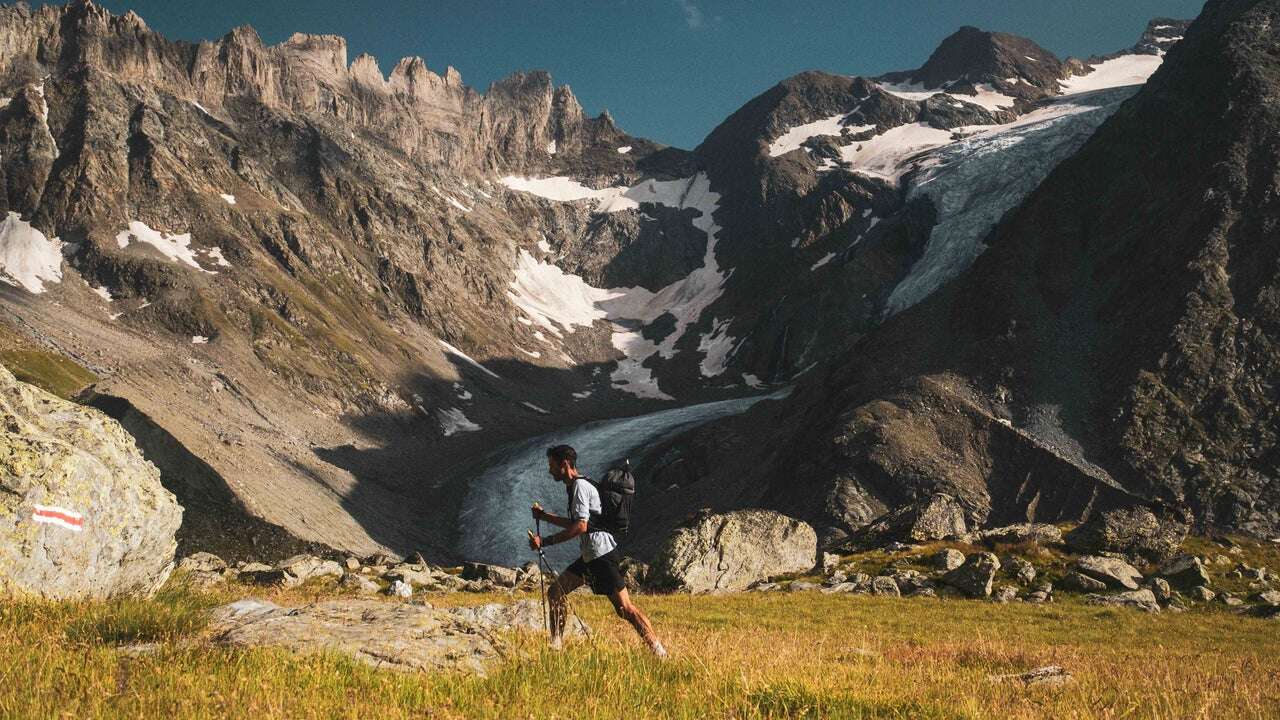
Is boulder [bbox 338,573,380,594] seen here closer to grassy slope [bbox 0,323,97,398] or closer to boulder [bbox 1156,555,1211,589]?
boulder [bbox 1156,555,1211,589]

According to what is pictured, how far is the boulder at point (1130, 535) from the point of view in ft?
117

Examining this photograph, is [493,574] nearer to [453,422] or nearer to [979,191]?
[453,422]

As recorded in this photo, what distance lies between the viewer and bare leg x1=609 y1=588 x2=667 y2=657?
9066 mm

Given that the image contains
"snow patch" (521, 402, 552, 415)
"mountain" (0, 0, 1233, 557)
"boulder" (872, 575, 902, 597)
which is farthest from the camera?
"snow patch" (521, 402, 552, 415)

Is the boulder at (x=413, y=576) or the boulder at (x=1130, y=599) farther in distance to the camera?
the boulder at (x=413, y=576)

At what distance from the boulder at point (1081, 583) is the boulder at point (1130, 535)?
4691mm

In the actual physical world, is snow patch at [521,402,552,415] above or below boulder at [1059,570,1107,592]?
above

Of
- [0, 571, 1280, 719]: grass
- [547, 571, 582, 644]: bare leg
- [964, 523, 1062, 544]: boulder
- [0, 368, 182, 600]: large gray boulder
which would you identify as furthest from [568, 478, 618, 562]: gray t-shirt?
[964, 523, 1062, 544]: boulder

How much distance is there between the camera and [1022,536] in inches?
1547

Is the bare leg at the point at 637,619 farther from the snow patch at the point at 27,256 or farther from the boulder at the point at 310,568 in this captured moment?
the snow patch at the point at 27,256

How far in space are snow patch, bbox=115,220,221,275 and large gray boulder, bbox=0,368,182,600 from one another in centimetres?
14373

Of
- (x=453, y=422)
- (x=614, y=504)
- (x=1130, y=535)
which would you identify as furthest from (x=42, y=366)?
(x=1130, y=535)

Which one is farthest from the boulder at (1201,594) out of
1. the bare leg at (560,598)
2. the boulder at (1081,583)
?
the bare leg at (560,598)

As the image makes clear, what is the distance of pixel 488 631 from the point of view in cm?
832
